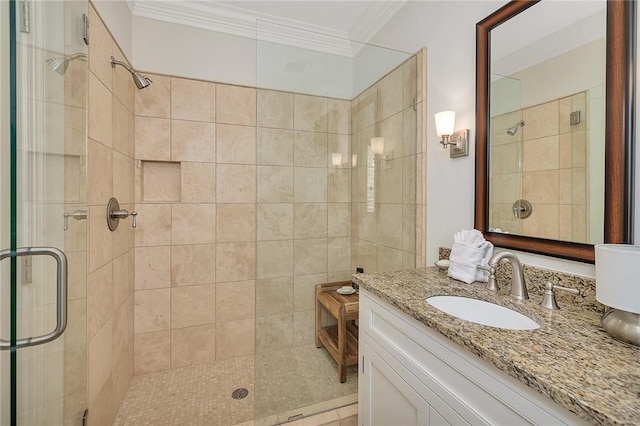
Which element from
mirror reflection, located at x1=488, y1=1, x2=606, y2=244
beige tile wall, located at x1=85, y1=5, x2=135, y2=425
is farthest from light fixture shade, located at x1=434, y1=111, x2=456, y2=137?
beige tile wall, located at x1=85, y1=5, x2=135, y2=425

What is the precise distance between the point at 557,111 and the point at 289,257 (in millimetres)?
1455

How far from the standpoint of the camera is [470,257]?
118 cm

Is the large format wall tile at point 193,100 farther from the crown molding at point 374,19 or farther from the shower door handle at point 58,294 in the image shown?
the shower door handle at point 58,294

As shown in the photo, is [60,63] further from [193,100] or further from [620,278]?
[620,278]

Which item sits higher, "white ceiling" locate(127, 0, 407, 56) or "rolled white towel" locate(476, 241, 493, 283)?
"white ceiling" locate(127, 0, 407, 56)

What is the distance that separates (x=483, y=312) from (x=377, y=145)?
1191mm

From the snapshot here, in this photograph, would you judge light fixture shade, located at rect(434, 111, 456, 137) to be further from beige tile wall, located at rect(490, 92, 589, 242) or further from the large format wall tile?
the large format wall tile

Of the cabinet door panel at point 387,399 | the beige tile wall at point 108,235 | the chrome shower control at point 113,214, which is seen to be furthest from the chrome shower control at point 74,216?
the cabinet door panel at point 387,399

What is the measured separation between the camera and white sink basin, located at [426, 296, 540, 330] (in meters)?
0.94

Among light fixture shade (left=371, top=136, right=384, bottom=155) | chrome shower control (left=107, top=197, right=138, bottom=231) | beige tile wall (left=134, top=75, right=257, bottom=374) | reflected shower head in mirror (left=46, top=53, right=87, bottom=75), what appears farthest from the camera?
beige tile wall (left=134, top=75, right=257, bottom=374)

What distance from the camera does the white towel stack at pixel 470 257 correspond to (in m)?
1.18

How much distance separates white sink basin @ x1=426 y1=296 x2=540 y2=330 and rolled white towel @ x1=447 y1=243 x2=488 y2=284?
0.13 meters

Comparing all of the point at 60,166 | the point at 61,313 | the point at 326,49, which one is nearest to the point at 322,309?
the point at 61,313

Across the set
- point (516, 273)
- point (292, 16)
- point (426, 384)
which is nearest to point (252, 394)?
point (426, 384)
